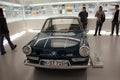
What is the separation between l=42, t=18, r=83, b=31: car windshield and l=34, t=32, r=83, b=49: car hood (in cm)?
27

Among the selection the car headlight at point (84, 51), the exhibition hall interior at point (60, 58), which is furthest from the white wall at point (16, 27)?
the car headlight at point (84, 51)

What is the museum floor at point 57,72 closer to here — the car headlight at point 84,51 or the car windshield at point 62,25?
the car headlight at point 84,51

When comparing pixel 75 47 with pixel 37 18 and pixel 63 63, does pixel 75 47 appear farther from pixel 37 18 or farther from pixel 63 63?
pixel 37 18

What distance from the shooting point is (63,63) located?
2828 mm

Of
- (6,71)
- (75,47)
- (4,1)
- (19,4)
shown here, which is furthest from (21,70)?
(19,4)

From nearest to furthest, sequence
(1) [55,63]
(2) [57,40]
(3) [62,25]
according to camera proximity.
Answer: (1) [55,63], (2) [57,40], (3) [62,25]

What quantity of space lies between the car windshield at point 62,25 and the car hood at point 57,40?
0.88ft

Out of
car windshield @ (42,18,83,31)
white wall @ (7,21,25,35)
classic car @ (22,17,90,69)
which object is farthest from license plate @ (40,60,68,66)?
white wall @ (7,21,25,35)

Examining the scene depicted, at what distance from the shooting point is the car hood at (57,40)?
3059 mm

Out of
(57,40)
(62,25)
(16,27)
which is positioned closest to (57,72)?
(57,40)

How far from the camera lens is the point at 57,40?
10.7 ft

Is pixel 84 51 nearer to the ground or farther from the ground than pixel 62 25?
nearer to the ground

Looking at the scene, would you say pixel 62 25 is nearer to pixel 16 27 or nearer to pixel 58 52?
pixel 58 52

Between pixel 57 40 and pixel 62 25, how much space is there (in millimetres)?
892
